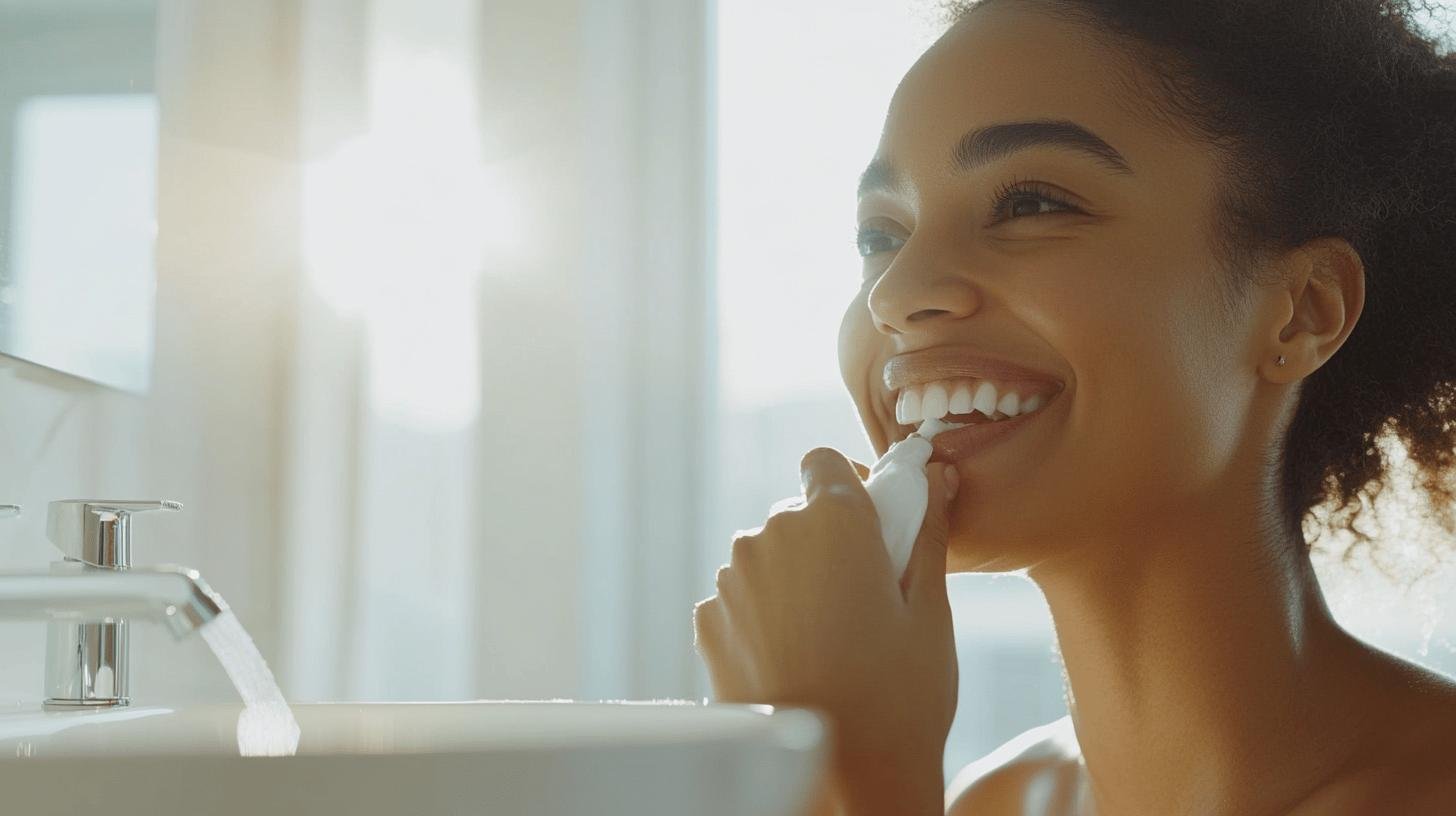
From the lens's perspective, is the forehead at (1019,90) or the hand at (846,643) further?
the forehead at (1019,90)

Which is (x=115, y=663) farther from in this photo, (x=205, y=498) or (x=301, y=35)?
(x=301, y=35)

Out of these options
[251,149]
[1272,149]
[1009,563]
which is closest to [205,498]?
[251,149]

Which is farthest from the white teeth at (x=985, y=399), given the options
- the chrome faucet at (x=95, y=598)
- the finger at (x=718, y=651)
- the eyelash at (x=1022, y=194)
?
the chrome faucet at (x=95, y=598)

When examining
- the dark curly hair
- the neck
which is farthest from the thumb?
the dark curly hair

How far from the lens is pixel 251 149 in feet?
4.82

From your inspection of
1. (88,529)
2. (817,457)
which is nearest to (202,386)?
(88,529)

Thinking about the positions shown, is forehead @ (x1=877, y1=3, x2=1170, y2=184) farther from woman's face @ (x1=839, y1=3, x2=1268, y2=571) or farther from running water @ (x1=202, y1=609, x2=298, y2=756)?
running water @ (x1=202, y1=609, x2=298, y2=756)

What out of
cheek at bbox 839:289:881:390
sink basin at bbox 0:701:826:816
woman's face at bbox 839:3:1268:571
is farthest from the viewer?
cheek at bbox 839:289:881:390

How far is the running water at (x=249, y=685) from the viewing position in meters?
0.63

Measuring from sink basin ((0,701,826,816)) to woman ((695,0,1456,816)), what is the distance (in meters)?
0.29

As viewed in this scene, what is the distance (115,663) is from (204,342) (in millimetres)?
637

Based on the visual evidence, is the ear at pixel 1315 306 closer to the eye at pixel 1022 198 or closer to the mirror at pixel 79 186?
the eye at pixel 1022 198

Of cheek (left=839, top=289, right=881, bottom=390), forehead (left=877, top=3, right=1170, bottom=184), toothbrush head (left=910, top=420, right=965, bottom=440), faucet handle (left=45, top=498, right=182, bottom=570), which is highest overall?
forehead (left=877, top=3, right=1170, bottom=184)

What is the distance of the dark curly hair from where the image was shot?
86 centimetres
